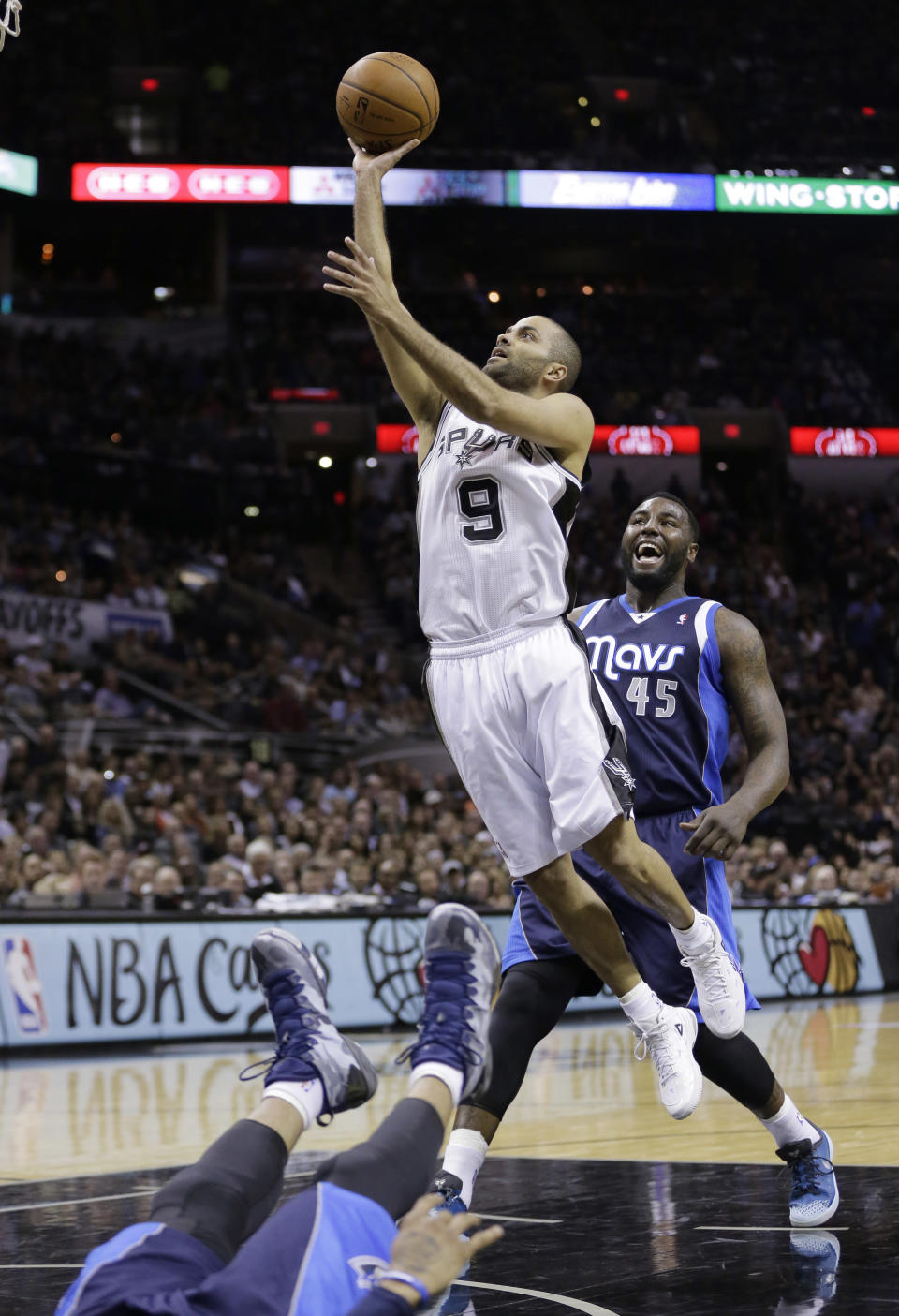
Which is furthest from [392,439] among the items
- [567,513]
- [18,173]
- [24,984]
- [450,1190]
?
[450,1190]

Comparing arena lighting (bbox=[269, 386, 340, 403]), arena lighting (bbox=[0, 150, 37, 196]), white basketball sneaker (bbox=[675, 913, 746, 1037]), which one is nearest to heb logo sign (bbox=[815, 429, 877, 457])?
arena lighting (bbox=[269, 386, 340, 403])

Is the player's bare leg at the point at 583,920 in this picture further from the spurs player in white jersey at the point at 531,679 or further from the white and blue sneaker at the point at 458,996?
the white and blue sneaker at the point at 458,996

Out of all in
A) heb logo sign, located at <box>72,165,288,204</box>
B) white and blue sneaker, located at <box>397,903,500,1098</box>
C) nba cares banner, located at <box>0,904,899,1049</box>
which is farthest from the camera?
heb logo sign, located at <box>72,165,288,204</box>

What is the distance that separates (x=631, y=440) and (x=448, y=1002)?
27.0m

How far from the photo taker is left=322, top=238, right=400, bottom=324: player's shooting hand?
4.20 m

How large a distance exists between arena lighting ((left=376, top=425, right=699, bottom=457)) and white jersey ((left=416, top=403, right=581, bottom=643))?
2418cm

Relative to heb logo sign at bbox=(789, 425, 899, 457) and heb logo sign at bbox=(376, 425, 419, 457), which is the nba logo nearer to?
heb logo sign at bbox=(376, 425, 419, 457)

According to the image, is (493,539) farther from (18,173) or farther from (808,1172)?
(18,173)

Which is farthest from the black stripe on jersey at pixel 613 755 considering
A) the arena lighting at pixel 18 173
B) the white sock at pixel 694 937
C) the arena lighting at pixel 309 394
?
the arena lighting at pixel 309 394

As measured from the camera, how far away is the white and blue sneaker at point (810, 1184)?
14.9 ft

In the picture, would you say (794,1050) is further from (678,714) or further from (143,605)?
(143,605)

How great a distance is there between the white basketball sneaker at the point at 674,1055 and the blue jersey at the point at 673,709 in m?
0.71

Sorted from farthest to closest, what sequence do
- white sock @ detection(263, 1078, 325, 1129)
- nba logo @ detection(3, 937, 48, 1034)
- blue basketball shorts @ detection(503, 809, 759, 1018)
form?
1. nba logo @ detection(3, 937, 48, 1034)
2. blue basketball shorts @ detection(503, 809, 759, 1018)
3. white sock @ detection(263, 1078, 325, 1129)

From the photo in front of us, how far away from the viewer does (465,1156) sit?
4.49 meters
